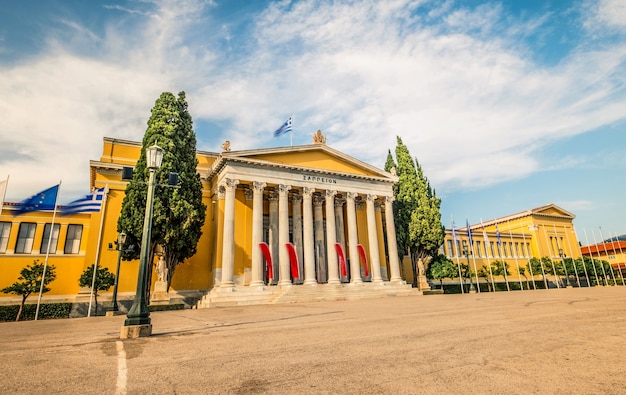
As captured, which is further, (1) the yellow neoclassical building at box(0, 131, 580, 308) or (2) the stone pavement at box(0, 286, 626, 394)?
(1) the yellow neoclassical building at box(0, 131, 580, 308)

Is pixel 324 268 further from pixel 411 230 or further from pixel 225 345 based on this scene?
pixel 225 345

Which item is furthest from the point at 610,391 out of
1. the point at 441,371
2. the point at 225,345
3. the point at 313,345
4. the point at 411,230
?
the point at 411,230

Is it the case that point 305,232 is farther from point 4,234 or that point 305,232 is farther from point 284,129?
point 4,234

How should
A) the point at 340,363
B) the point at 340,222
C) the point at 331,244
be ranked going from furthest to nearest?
the point at 340,222 < the point at 331,244 < the point at 340,363

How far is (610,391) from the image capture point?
349 cm

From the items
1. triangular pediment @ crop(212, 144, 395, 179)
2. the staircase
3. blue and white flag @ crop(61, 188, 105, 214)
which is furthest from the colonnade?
blue and white flag @ crop(61, 188, 105, 214)

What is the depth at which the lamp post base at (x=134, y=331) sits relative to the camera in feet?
26.6

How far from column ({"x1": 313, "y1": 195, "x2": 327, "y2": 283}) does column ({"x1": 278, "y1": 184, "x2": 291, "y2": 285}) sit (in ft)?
15.2

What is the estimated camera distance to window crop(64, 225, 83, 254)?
26438mm

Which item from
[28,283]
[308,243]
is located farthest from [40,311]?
[308,243]

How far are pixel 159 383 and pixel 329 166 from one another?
2759cm

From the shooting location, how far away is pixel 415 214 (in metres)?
34.9

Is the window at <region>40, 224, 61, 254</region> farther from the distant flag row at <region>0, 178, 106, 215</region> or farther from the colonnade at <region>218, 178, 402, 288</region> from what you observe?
the colonnade at <region>218, 178, 402, 288</region>

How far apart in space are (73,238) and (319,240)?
20258 mm
